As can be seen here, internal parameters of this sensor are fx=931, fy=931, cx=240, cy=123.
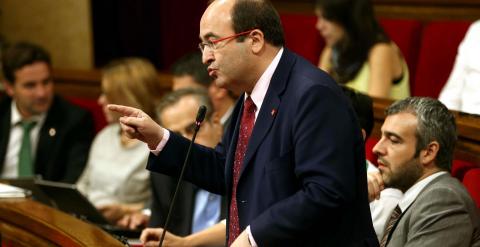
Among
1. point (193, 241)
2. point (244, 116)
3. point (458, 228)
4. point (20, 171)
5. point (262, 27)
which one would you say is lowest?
point (20, 171)

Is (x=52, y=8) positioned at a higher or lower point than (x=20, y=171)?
higher

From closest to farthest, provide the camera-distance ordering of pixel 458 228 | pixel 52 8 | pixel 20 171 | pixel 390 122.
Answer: pixel 458 228 < pixel 390 122 < pixel 20 171 < pixel 52 8

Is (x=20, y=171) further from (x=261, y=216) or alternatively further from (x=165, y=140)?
(x=261, y=216)

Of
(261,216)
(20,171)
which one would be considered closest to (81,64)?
(20,171)

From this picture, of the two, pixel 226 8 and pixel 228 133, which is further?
pixel 228 133

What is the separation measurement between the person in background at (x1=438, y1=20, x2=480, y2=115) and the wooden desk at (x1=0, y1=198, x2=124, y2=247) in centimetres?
137

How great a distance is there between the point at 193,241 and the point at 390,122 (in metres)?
0.58

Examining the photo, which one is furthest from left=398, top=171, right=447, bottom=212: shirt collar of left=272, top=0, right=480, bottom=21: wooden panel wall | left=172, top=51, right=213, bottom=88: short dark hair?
left=272, top=0, right=480, bottom=21: wooden panel wall

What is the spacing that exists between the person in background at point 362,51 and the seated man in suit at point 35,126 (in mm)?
1113

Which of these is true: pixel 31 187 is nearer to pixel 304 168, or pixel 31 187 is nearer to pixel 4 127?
pixel 4 127

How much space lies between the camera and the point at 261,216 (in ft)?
5.44

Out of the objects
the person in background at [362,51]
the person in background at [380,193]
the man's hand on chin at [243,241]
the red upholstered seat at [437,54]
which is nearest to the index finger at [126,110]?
the man's hand on chin at [243,241]

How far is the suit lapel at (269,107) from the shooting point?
67.9 inches

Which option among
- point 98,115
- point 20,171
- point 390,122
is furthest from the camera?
point 98,115
